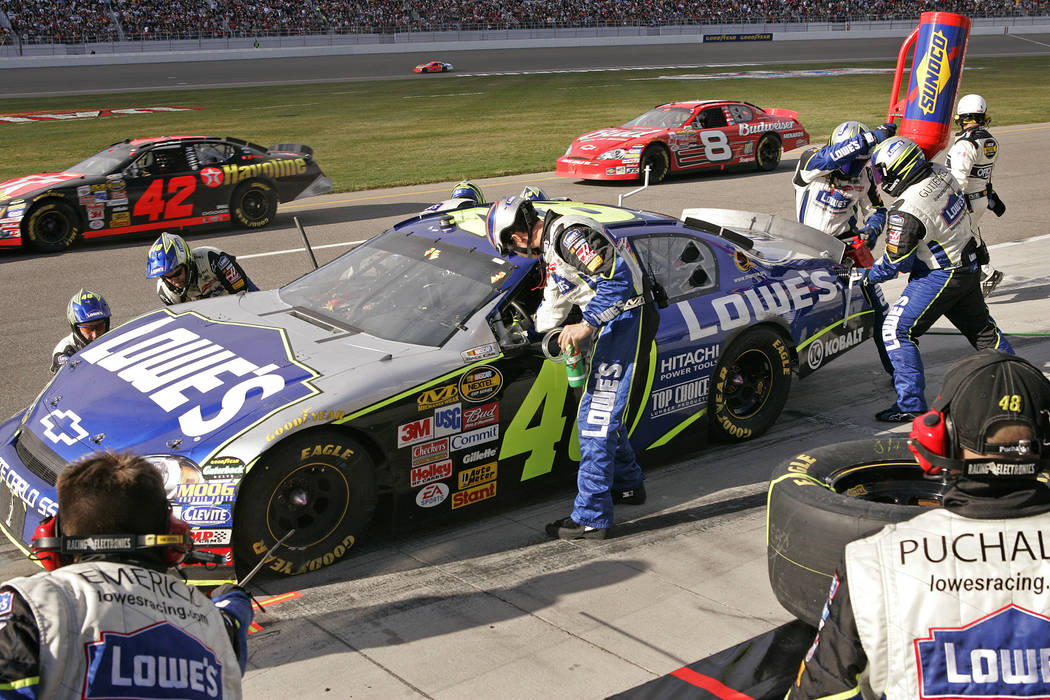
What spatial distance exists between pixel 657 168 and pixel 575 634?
1456cm

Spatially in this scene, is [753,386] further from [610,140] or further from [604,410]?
[610,140]

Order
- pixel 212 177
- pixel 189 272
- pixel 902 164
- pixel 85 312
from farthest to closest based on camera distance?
pixel 212 177, pixel 902 164, pixel 189 272, pixel 85 312

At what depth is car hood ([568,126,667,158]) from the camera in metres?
17.8

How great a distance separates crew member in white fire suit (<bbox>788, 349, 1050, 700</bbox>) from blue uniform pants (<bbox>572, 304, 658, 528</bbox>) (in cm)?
300

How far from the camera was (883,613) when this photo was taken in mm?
2043

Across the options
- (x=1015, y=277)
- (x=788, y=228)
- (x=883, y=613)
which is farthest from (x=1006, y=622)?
(x=1015, y=277)

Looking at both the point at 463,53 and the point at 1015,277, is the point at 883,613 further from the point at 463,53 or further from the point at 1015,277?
the point at 463,53

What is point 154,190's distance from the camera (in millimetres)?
13711

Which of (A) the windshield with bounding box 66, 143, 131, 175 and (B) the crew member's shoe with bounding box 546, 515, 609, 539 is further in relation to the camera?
(A) the windshield with bounding box 66, 143, 131, 175

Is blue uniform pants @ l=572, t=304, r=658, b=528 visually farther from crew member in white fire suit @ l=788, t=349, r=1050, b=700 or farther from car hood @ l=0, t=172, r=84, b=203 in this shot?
car hood @ l=0, t=172, r=84, b=203

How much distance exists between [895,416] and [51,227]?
34.6 ft

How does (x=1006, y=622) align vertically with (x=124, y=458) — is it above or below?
below

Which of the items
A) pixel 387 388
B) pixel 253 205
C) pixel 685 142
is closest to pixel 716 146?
pixel 685 142

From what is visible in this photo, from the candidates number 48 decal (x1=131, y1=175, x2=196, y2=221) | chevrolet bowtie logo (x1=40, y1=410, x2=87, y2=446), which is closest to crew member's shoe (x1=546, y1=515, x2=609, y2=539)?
chevrolet bowtie logo (x1=40, y1=410, x2=87, y2=446)
